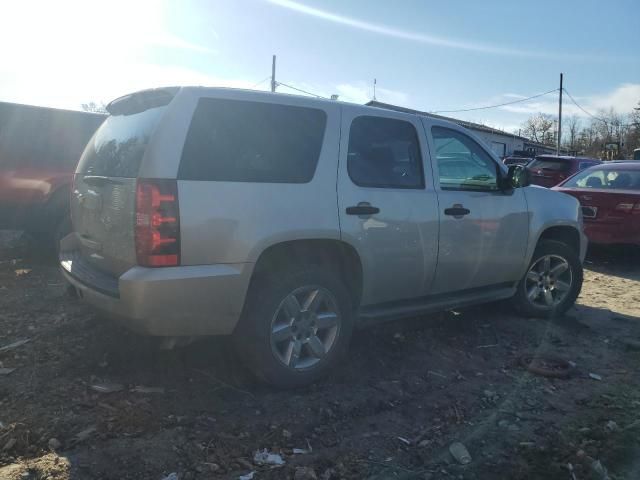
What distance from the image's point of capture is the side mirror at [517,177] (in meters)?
4.92

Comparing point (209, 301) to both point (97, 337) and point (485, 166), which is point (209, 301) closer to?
point (97, 337)

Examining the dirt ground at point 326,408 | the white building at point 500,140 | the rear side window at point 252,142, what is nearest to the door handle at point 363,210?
the rear side window at point 252,142

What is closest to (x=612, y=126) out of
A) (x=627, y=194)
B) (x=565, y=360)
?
(x=627, y=194)

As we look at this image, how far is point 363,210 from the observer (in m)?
3.86

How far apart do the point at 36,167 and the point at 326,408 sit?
17.1ft

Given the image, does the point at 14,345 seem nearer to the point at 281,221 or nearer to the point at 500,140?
the point at 281,221

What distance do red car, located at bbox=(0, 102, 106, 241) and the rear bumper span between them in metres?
3.75

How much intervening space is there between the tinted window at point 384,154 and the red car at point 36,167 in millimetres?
4177

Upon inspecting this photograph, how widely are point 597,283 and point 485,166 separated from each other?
3.81 meters

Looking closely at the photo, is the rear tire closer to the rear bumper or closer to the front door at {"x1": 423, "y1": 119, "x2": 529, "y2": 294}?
the rear bumper

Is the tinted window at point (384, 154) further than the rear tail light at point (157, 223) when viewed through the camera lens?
Yes

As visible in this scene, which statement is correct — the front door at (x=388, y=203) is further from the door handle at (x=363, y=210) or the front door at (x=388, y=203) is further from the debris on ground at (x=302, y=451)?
the debris on ground at (x=302, y=451)

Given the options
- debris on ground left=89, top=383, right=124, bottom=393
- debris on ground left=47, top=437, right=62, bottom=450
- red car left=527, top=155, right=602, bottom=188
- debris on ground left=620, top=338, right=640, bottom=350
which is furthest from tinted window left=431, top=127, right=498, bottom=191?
red car left=527, top=155, right=602, bottom=188

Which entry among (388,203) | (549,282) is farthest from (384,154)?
(549,282)
